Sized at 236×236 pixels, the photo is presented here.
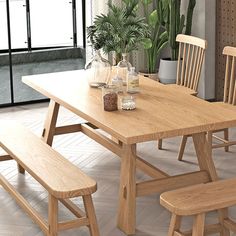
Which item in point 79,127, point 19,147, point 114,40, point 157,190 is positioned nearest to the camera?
point 157,190

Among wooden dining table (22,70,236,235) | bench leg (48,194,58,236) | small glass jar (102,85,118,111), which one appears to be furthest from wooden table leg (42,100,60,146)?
bench leg (48,194,58,236)

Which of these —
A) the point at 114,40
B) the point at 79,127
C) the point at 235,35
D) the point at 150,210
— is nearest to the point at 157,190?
the point at 150,210

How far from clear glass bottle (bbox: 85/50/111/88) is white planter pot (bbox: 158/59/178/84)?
6.95 feet

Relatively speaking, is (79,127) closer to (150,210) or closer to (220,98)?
(150,210)

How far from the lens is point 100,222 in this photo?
4078 mm

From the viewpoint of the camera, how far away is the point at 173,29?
646 centimetres

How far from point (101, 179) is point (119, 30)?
56.1 inches

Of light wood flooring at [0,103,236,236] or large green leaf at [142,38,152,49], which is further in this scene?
large green leaf at [142,38,152,49]

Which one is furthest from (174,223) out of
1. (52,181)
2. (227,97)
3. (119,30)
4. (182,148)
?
(119,30)

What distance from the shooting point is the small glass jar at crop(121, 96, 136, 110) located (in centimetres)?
401

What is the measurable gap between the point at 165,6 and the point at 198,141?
9.24ft

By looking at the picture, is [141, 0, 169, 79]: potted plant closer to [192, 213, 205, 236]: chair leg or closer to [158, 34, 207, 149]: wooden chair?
[158, 34, 207, 149]: wooden chair

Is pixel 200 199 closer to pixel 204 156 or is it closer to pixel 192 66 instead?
pixel 204 156

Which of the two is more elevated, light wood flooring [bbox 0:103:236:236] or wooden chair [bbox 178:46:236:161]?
wooden chair [bbox 178:46:236:161]
